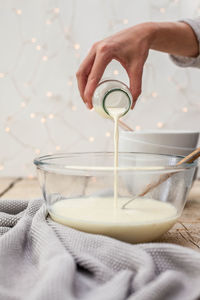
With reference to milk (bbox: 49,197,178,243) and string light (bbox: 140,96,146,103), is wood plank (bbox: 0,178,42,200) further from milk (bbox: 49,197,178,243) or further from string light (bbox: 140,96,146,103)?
string light (bbox: 140,96,146,103)

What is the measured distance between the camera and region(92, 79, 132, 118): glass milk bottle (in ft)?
2.42

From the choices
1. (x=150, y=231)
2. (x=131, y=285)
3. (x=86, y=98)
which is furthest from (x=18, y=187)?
(x=131, y=285)

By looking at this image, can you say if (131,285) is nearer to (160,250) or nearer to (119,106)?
(160,250)

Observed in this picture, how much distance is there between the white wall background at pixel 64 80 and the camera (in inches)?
67.8

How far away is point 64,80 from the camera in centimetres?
174

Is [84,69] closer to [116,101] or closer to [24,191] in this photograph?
[116,101]

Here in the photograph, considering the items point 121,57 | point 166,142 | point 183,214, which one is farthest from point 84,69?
point 183,214

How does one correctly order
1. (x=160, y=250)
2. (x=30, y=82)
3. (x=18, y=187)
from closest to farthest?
(x=160, y=250) → (x=18, y=187) → (x=30, y=82)

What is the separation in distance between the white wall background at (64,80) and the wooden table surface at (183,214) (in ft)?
0.83

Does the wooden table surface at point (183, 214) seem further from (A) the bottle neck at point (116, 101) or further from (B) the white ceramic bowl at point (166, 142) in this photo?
(A) the bottle neck at point (116, 101)

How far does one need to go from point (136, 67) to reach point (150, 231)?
40 centimetres

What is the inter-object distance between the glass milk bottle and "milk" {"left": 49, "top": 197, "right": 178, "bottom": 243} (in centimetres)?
20

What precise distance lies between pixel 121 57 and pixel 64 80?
0.93m

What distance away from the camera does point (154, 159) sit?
2.59ft
